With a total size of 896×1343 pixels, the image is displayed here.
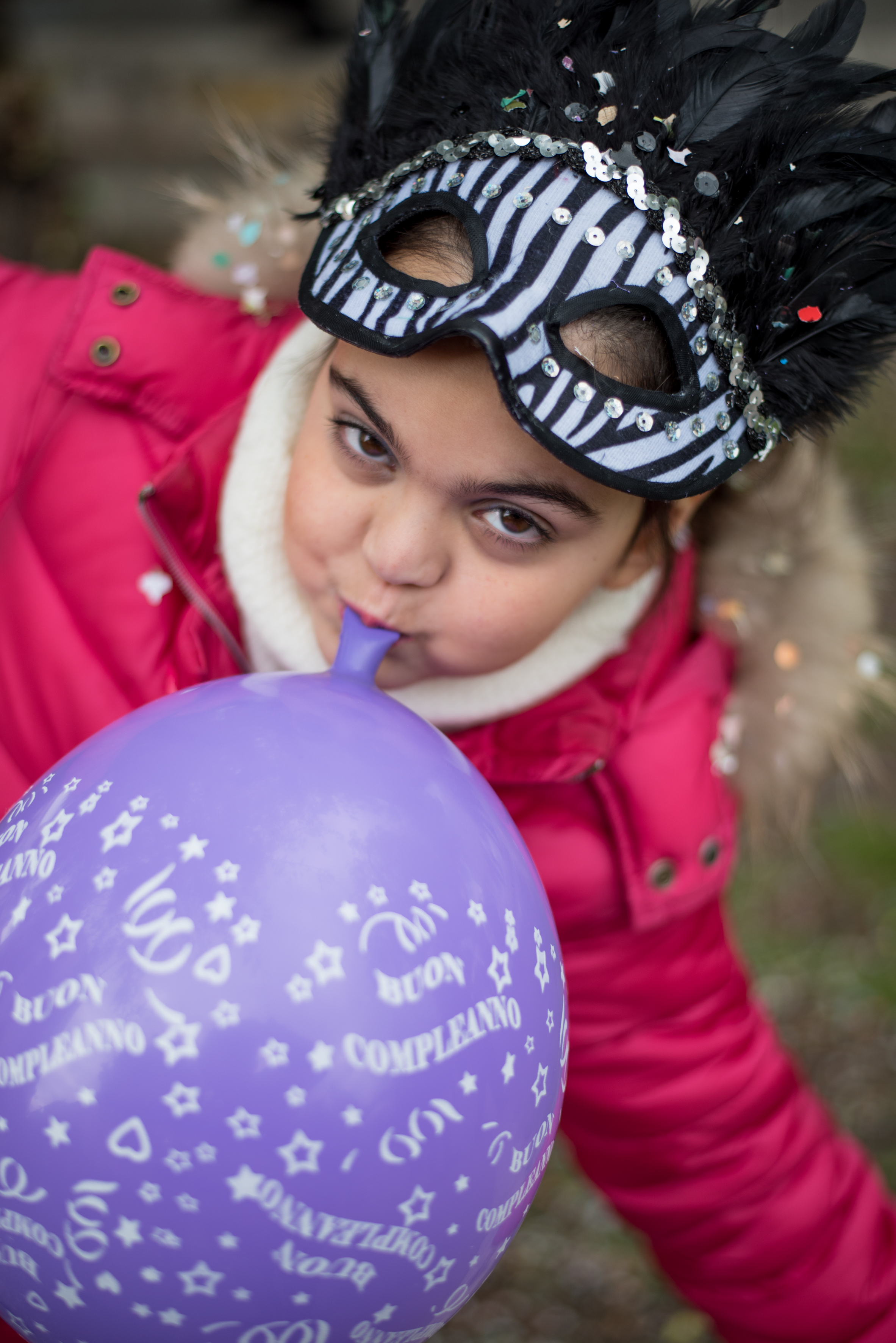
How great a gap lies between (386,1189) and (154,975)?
266 mm

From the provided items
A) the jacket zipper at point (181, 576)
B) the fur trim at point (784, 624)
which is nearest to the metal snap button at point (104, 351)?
the jacket zipper at point (181, 576)

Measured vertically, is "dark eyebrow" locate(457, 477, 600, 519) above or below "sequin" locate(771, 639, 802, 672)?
above

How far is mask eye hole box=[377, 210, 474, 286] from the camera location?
4.22ft

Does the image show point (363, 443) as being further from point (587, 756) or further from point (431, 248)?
point (587, 756)

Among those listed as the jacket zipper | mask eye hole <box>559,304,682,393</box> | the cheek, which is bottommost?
the jacket zipper

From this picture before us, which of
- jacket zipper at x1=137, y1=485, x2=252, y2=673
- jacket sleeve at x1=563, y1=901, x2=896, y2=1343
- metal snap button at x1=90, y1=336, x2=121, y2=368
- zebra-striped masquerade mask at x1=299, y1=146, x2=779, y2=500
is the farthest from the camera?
jacket sleeve at x1=563, y1=901, x2=896, y2=1343

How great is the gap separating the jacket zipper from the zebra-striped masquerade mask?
16.8 inches

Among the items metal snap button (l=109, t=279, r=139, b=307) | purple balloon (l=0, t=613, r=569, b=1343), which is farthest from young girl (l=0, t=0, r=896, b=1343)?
purple balloon (l=0, t=613, r=569, b=1343)

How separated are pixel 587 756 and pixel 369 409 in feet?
2.03

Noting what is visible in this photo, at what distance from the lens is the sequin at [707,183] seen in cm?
127

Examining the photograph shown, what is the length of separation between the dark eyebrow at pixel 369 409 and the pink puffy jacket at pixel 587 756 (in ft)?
1.21

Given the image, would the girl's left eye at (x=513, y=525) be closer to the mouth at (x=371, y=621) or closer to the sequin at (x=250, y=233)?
the mouth at (x=371, y=621)

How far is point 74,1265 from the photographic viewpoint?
981mm

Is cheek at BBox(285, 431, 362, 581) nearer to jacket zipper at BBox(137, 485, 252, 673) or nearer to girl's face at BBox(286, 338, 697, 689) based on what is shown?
girl's face at BBox(286, 338, 697, 689)
